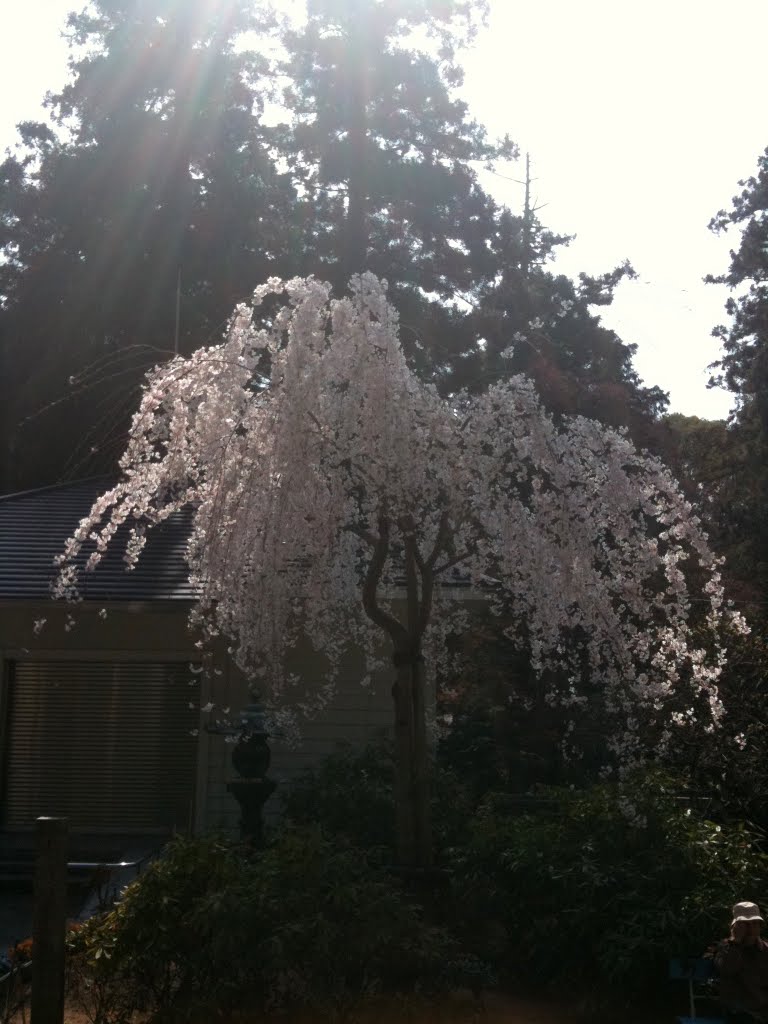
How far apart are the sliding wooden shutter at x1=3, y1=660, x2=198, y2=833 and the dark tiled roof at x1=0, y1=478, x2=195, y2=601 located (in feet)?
4.41

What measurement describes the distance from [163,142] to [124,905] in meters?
20.3

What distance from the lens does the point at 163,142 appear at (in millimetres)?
23688

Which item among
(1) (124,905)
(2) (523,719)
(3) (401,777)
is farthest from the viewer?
(2) (523,719)

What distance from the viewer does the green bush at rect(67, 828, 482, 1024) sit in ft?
18.8

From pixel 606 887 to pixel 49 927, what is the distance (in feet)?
→ 10.1

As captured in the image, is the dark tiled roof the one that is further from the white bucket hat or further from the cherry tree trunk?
the white bucket hat

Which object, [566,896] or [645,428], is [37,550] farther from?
[645,428]

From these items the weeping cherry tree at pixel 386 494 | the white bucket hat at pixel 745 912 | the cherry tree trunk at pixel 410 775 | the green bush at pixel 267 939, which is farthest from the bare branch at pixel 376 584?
the white bucket hat at pixel 745 912

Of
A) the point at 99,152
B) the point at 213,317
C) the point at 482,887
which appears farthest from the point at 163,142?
the point at 482,887

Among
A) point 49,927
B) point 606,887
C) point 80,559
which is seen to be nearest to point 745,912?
point 606,887

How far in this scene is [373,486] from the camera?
6.94 m

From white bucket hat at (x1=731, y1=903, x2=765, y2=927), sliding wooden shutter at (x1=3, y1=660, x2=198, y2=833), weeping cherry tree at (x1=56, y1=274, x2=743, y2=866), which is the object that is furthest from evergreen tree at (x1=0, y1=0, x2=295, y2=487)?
white bucket hat at (x1=731, y1=903, x2=765, y2=927)

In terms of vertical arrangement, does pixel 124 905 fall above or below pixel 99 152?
below

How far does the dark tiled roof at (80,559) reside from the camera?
1078 centimetres
